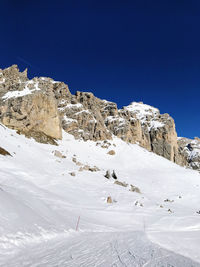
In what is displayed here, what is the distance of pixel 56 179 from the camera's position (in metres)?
16.4

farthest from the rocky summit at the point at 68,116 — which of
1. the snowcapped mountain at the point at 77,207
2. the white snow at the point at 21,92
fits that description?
the snowcapped mountain at the point at 77,207

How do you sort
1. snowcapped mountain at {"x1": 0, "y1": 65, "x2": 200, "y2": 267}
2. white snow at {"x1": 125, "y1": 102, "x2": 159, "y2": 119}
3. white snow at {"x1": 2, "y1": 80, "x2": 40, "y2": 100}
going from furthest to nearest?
white snow at {"x1": 125, "y1": 102, "x2": 159, "y2": 119} < white snow at {"x1": 2, "y1": 80, "x2": 40, "y2": 100} < snowcapped mountain at {"x1": 0, "y1": 65, "x2": 200, "y2": 267}

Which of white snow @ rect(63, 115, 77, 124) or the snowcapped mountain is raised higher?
white snow @ rect(63, 115, 77, 124)

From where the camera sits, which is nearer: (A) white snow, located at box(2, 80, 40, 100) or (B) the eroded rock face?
(B) the eroded rock face

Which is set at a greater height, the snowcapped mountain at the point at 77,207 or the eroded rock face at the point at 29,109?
the eroded rock face at the point at 29,109

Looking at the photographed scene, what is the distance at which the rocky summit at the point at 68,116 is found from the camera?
41.2 meters

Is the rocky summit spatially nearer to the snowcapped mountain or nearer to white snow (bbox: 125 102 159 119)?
white snow (bbox: 125 102 159 119)

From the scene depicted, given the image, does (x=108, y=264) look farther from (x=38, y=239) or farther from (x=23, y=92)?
(x=23, y=92)

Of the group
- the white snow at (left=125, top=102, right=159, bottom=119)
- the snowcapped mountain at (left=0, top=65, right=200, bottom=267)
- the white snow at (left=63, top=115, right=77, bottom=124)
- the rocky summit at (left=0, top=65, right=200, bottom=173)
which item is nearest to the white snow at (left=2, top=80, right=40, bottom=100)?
the rocky summit at (left=0, top=65, right=200, bottom=173)

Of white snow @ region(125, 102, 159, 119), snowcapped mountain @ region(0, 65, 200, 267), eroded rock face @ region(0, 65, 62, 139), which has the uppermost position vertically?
white snow @ region(125, 102, 159, 119)

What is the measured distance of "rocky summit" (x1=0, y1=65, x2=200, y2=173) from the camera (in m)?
41.2

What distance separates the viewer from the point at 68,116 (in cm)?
6125

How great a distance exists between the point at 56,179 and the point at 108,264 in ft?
43.1

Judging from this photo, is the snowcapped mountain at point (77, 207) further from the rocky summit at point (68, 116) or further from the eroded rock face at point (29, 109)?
the rocky summit at point (68, 116)
